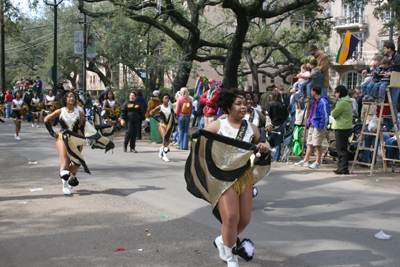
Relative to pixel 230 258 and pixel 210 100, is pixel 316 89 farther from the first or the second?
pixel 230 258

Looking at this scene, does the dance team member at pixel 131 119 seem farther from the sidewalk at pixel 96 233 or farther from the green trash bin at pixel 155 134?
the sidewalk at pixel 96 233

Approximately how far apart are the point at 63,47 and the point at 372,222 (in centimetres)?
4240

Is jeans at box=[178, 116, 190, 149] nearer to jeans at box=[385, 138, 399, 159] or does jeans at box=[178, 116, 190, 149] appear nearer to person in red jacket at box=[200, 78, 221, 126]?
person in red jacket at box=[200, 78, 221, 126]

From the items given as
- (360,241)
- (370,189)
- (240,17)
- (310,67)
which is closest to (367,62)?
(240,17)

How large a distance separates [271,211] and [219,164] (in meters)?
2.44

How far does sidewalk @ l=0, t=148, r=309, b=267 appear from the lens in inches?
162

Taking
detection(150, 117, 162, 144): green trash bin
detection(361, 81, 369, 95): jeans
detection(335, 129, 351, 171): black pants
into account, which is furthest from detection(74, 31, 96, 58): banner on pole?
detection(335, 129, 351, 171): black pants

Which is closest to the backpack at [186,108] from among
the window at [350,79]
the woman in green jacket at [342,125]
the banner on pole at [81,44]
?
the woman in green jacket at [342,125]

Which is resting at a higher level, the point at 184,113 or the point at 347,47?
the point at 347,47

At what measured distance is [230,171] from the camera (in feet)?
12.7

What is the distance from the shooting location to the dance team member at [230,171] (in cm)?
376

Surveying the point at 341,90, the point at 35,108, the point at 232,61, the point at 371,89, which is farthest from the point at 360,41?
the point at 341,90

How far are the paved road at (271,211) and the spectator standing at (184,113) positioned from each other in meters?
2.90

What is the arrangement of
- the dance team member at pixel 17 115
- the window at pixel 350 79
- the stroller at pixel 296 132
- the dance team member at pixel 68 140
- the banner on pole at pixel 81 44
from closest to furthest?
the dance team member at pixel 68 140
the stroller at pixel 296 132
the dance team member at pixel 17 115
the banner on pole at pixel 81 44
the window at pixel 350 79
